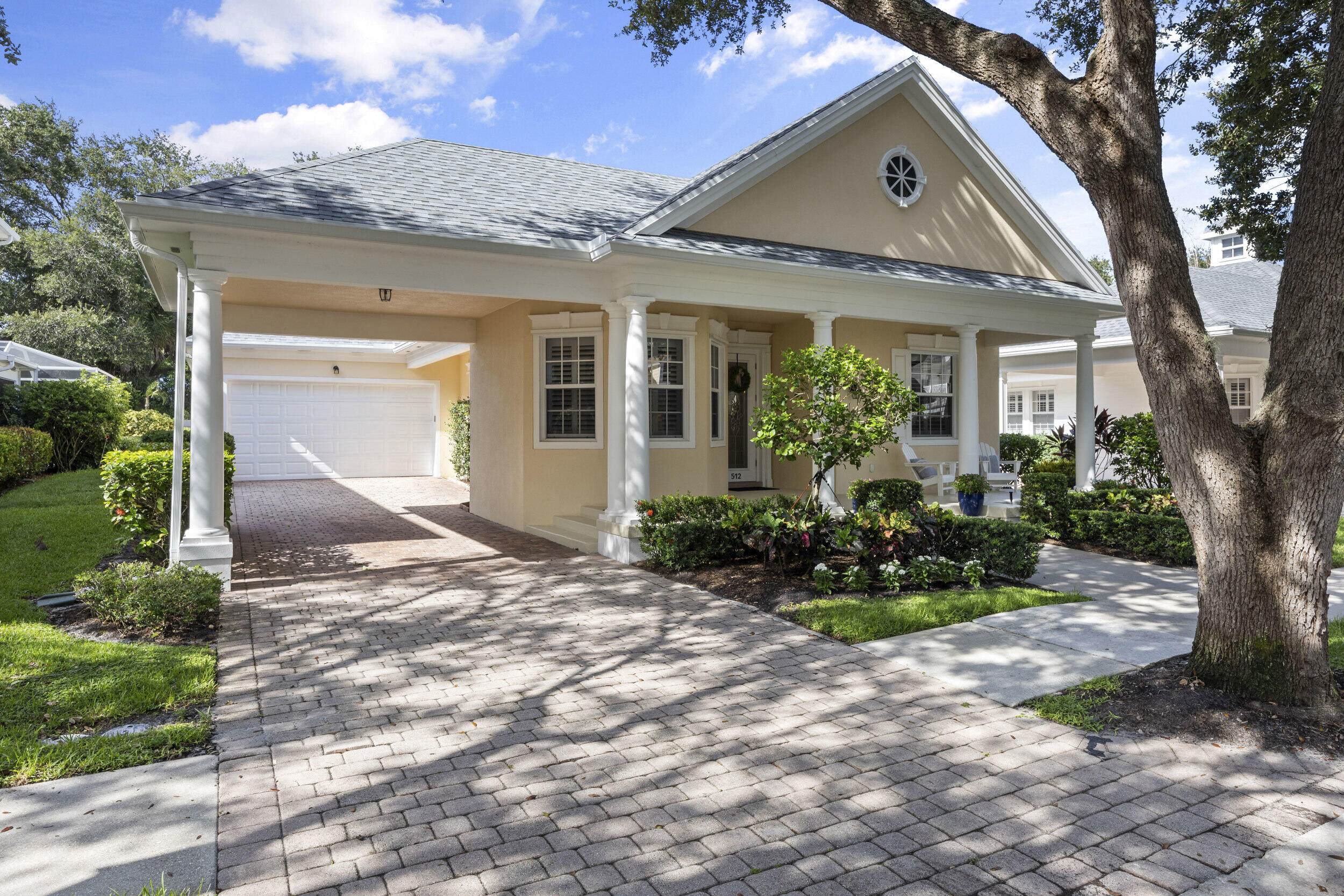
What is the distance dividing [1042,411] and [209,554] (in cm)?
2145

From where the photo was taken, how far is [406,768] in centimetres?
378

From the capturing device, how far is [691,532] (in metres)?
8.48

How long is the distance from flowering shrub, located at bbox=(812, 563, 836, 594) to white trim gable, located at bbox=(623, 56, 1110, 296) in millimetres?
4226

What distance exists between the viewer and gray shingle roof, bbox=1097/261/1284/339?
15258 millimetres

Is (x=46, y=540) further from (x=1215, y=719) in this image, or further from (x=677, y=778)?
(x=1215, y=719)

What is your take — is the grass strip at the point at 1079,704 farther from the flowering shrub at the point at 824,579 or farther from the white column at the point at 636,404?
the white column at the point at 636,404

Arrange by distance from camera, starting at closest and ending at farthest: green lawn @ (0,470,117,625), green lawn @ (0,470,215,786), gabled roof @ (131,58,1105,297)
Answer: green lawn @ (0,470,215,786) < green lawn @ (0,470,117,625) < gabled roof @ (131,58,1105,297)

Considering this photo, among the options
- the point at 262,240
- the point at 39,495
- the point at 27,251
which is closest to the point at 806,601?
the point at 262,240

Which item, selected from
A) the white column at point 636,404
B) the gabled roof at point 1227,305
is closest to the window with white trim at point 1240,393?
the gabled roof at point 1227,305

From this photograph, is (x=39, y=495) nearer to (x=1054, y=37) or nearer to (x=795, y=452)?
(x=795, y=452)

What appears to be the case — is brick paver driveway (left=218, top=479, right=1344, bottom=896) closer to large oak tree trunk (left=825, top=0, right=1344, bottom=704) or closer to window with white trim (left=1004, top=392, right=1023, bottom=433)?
large oak tree trunk (left=825, top=0, right=1344, bottom=704)

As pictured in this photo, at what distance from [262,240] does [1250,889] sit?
8.48 m

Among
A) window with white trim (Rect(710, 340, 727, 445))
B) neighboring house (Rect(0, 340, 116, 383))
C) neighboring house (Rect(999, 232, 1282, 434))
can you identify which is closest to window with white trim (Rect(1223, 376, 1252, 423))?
neighboring house (Rect(999, 232, 1282, 434))

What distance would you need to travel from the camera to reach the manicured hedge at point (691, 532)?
8492 millimetres
